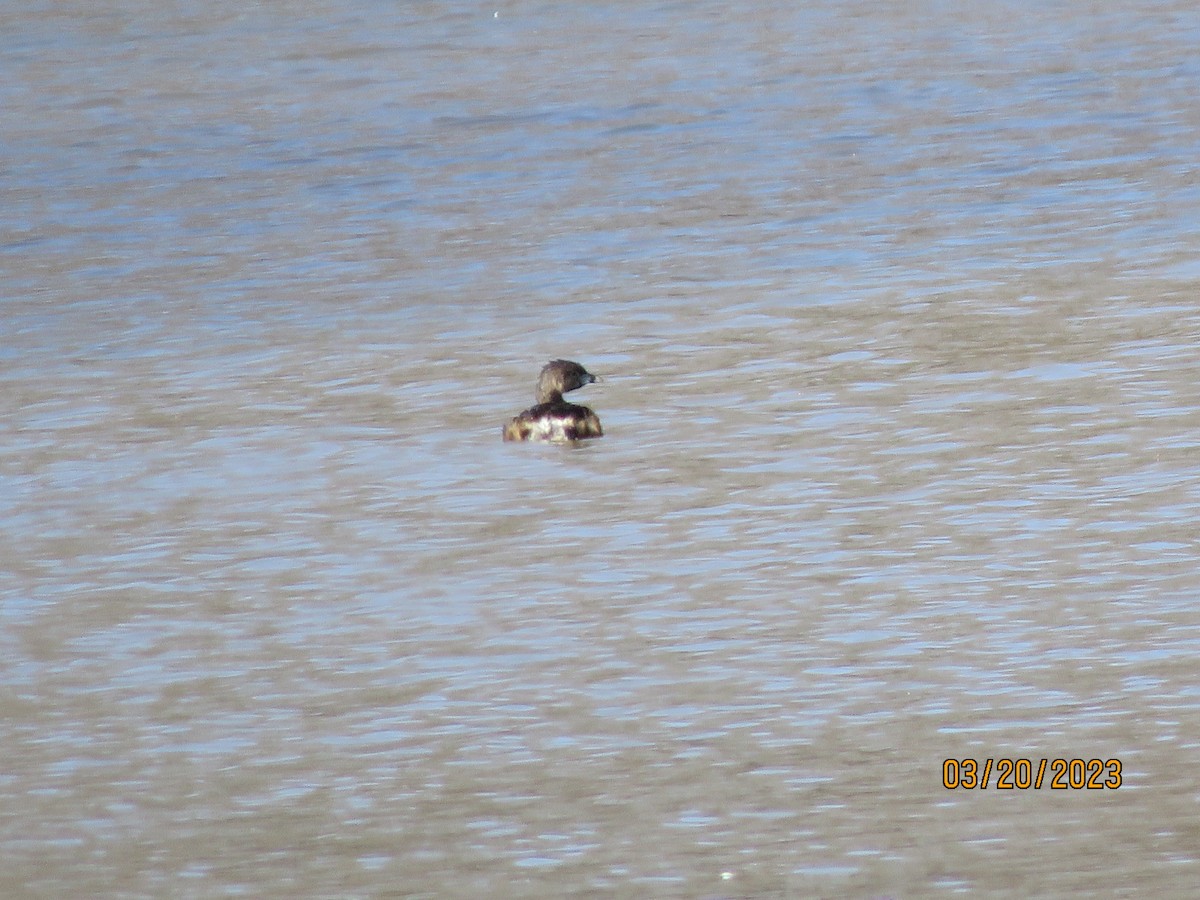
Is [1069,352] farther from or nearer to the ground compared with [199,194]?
nearer to the ground

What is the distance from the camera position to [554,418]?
720cm

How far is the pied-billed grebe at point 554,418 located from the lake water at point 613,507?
7 cm

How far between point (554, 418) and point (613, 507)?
62 cm

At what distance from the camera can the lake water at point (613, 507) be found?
459 cm

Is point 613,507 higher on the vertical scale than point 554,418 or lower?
lower

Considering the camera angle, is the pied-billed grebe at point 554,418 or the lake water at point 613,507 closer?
the lake water at point 613,507

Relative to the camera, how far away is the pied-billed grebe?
7230 millimetres

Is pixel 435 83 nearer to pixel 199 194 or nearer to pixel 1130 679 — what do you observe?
pixel 199 194

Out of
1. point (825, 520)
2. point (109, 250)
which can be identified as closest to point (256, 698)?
point (825, 520)

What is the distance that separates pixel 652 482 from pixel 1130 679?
79.6 inches

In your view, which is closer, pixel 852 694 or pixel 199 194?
pixel 852 694

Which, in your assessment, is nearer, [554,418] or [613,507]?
[613,507]

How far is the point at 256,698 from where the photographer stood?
532cm

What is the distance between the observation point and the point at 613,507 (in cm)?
664
